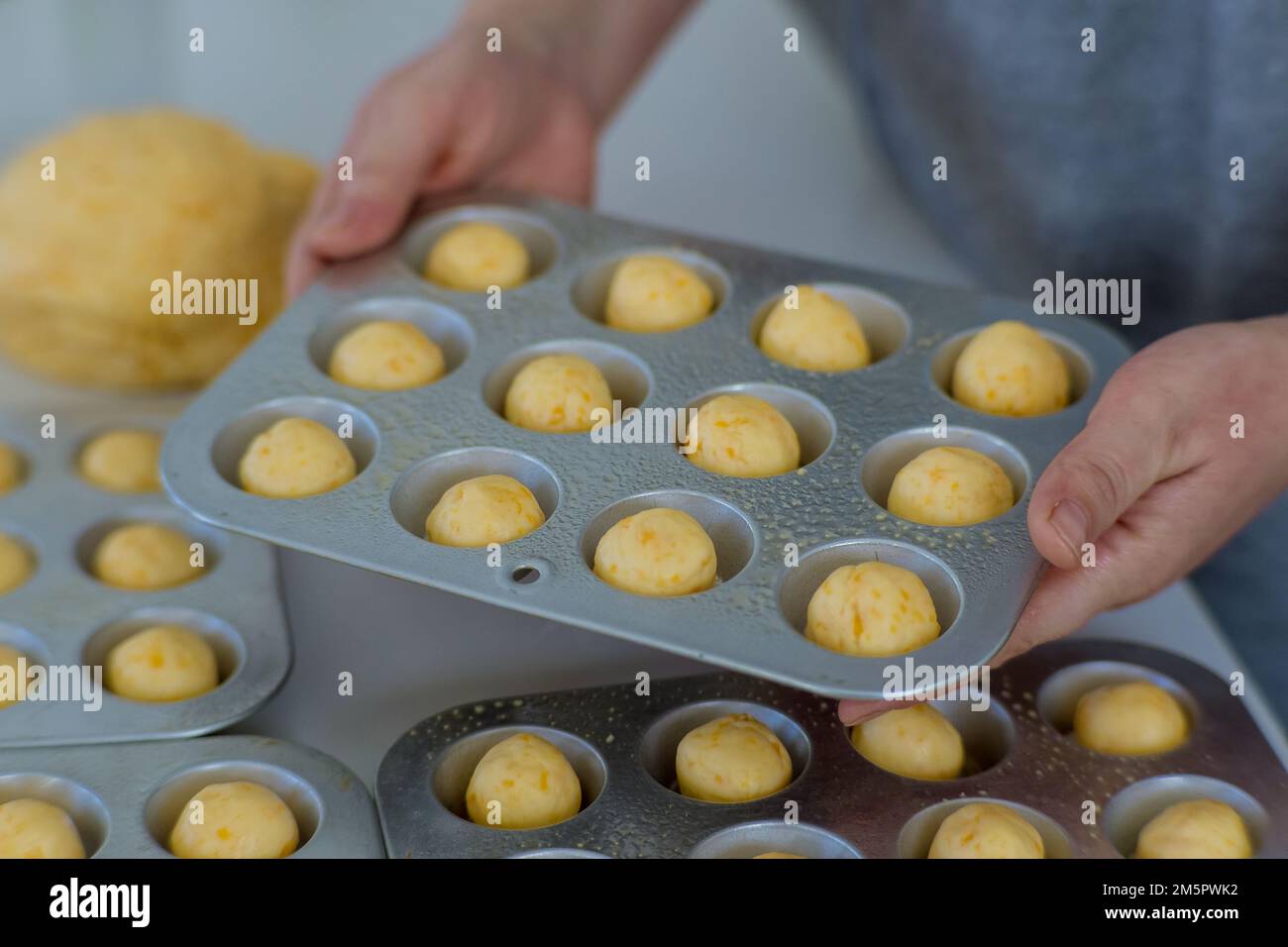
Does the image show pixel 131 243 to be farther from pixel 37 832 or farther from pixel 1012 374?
pixel 1012 374

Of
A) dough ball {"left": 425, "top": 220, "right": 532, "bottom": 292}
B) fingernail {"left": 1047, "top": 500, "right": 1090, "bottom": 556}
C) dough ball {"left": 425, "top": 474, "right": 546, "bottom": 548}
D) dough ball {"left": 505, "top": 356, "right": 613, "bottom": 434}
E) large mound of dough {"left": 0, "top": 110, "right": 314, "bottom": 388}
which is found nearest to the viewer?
fingernail {"left": 1047, "top": 500, "right": 1090, "bottom": 556}

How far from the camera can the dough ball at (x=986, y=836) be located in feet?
4.70

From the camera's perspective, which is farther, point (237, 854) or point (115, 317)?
point (115, 317)

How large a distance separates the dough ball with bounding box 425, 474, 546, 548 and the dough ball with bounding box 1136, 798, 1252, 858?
0.77 metres

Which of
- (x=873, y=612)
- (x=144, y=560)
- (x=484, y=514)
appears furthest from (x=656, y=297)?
(x=144, y=560)

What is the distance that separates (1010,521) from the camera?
5.04 feet

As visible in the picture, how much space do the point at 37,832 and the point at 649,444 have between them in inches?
32.0

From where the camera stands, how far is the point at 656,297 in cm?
194

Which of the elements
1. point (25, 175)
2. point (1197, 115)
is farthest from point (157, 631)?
point (1197, 115)

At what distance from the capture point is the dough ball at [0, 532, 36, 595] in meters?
1.86

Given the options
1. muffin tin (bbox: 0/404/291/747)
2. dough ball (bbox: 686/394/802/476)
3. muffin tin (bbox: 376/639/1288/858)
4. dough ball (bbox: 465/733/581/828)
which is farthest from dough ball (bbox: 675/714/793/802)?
muffin tin (bbox: 0/404/291/747)

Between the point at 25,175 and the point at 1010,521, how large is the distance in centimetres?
172

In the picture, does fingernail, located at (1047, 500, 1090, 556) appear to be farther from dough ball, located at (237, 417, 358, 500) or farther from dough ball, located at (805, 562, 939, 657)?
dough ball, located at (237, 417, 358, 500)

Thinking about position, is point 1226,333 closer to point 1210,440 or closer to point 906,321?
point 1210,440
